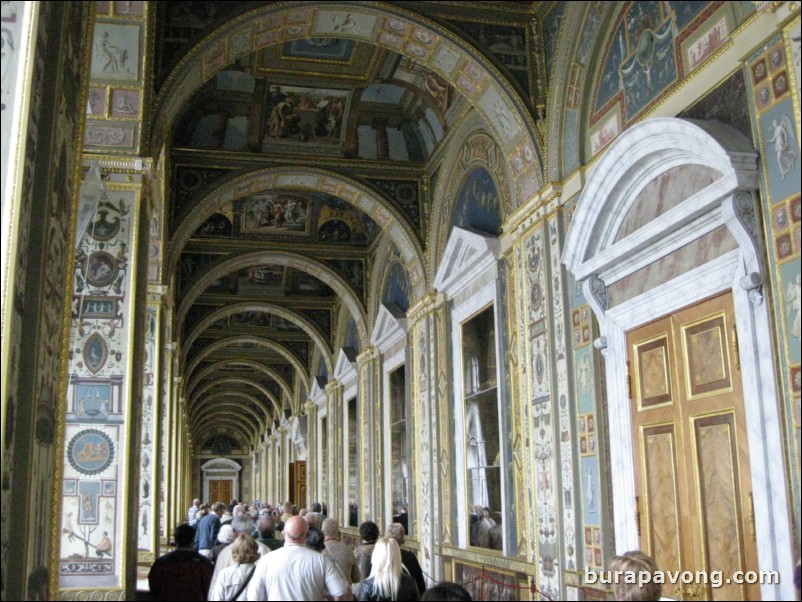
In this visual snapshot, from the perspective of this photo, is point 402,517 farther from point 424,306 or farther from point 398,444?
point 424,306

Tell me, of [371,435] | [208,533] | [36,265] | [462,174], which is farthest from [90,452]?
[371,435]

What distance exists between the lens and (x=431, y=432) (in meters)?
13.5

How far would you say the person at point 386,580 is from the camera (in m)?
6.40

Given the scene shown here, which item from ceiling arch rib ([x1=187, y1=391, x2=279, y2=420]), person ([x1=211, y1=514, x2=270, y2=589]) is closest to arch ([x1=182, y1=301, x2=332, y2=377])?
person ([x1=211, y1=514, x2=270, y2=589])

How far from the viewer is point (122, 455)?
25.0 ft

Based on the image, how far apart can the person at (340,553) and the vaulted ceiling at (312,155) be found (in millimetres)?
4760

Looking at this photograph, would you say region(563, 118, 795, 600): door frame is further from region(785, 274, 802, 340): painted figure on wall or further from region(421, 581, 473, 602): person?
region(421, 581, 473, 602): person

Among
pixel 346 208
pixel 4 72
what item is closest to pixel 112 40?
pixel 4 72

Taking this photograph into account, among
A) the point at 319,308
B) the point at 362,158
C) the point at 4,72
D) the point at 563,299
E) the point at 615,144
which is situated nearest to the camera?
the point at 4,72

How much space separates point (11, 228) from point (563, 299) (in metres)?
6.02

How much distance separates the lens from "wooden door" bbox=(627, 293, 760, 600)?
6445mm

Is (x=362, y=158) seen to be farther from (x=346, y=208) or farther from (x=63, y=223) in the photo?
(x=63, y=223)

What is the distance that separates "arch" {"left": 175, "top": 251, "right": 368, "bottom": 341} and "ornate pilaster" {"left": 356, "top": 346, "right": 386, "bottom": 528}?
78cm

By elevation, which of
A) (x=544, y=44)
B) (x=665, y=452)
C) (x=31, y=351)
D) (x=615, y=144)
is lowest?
(x=665, y=452)
